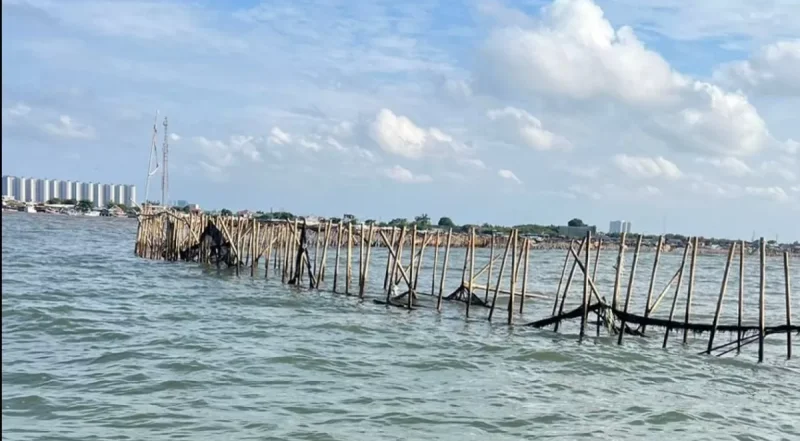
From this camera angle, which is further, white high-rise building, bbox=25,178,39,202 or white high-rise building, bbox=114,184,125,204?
white high-rise building, bbox=114,184,125,204

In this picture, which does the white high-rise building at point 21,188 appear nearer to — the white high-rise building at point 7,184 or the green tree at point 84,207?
the green tree at point 84,207

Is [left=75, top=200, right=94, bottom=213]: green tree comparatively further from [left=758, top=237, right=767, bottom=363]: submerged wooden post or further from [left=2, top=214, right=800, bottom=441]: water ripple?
[left=758, top=237, right=767, bottom=363]: submerged wooden post

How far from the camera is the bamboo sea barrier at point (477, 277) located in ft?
Result: 51.5

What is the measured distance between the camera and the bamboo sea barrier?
618 inches

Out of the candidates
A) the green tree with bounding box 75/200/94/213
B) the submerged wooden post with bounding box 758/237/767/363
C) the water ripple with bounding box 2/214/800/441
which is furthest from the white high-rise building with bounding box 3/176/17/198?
the green tree with bounding box 75/200/94/213

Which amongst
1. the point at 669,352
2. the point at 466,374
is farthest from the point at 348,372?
the point at 669,352

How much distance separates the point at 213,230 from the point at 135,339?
1780 centimetres

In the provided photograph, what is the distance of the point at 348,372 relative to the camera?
40.3 feet

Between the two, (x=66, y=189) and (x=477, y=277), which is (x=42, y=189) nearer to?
(x=66, y=189)

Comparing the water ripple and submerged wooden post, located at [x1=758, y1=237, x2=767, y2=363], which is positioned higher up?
submerged wooden post, located at [x1=758, y1=237, x2=767, y2=363]

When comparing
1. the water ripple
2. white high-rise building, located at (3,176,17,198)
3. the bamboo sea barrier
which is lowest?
the water ripple

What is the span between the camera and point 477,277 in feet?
90.1

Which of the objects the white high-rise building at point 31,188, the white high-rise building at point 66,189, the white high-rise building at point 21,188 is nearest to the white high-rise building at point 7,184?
the white high-rise building at point 21,188

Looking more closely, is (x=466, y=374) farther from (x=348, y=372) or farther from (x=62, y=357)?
(x=62, y=357)
